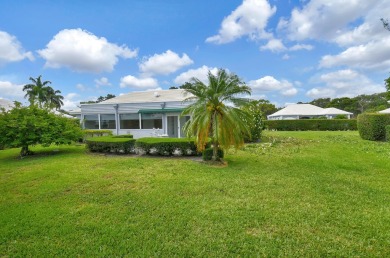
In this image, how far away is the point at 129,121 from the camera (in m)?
22.4

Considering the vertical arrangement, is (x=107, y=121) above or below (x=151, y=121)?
above

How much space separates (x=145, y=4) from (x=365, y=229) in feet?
Result: 37.2

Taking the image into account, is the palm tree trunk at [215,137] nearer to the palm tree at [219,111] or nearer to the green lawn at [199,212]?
the palm tree at [219,111]

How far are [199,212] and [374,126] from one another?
1744cm

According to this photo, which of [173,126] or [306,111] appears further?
[306,111]

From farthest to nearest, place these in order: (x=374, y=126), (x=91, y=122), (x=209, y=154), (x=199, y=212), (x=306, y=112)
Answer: (x=306, y=112), (x=91, y=122), (x=374, y=126), (x=209, y=154), (x=199, y=212)

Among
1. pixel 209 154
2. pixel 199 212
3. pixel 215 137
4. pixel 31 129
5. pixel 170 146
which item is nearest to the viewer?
pixel 199 212

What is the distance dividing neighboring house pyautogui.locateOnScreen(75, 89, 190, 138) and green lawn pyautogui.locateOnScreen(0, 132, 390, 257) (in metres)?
12.0

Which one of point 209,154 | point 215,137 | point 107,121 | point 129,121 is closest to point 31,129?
point 209,154

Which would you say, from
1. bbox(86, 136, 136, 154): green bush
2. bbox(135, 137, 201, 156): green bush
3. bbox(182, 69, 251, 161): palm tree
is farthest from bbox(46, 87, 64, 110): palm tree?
bbox(182, 69, 251, 161): palm tree

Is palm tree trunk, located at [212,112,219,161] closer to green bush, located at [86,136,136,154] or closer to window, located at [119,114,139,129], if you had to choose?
green bush, located at [86,136,136,154]

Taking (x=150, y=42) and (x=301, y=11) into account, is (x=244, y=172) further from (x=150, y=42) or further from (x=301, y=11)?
(x=150, y=42)

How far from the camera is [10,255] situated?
142 inches

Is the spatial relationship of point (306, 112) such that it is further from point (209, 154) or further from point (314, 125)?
point (209, 154)
